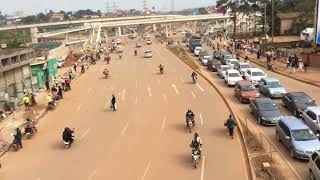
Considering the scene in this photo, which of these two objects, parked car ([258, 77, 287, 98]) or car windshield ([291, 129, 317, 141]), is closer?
car windshield ([291, 129, 317, 141])

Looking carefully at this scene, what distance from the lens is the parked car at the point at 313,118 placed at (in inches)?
1013

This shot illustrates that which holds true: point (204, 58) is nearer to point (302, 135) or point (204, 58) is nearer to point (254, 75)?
point (254, 75)

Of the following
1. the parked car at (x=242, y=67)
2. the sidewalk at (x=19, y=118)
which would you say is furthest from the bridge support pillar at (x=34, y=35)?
the sidewalk at (x=19, y=118)

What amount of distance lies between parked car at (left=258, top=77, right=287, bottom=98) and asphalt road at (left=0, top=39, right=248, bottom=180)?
3648mm

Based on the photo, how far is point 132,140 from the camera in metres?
27.6

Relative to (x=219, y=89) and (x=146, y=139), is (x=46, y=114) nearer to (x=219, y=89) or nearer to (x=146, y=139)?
(x=146, y=139)

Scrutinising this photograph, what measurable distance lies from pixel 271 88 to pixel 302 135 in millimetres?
14584

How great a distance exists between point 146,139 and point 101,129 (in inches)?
171

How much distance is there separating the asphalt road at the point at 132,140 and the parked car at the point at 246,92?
1.59 meters

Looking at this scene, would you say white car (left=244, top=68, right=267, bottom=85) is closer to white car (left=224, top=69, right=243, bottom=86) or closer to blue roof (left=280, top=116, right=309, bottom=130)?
white car (left=224, top=69, right=243, bottom=86)

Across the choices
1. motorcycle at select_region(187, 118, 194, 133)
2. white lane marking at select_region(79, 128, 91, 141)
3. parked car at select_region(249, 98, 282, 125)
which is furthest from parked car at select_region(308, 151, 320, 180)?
white lane marking at select_region(79, 128, 91, 141)

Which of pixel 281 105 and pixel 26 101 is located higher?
pixel 26 101

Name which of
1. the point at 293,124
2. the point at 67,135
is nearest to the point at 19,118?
the point at 67,135

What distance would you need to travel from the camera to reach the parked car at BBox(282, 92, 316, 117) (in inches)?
1196
